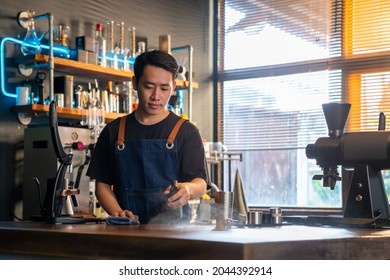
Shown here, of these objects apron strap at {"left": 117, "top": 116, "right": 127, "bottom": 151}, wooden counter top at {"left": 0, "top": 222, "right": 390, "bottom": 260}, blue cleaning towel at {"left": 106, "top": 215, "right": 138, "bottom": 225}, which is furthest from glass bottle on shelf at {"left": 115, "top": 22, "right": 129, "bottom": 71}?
wooden counter top at {"left": 0, "top": 222, "right": 390, "bottom": 260}

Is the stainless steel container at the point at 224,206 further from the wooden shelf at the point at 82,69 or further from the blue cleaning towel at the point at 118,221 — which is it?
the wooden shelf at the point at 82,69

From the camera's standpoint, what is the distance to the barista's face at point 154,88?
2.47 meters

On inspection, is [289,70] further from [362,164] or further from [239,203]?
[362,164]

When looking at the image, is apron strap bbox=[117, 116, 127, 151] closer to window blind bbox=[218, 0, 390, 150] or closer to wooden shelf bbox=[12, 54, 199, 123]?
wooden shelf bbox=[12, 54, 199, 123]

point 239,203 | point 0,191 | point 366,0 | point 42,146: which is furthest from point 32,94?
point 366,0

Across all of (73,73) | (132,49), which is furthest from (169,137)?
(132,49)

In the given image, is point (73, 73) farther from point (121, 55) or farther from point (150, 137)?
point (150, 137)

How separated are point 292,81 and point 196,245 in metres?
4.56

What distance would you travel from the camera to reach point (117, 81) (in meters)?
5.08

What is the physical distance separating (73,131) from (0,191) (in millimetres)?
684

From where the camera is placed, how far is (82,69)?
4.52 metres

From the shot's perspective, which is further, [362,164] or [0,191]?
[0,191]

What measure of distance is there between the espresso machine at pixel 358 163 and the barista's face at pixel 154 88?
2.03 feet

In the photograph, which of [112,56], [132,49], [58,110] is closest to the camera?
[58,110]
